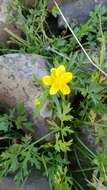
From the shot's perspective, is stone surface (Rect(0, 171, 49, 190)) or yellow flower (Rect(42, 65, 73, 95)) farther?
stone surface (Rect(0, 171, 49, 190))

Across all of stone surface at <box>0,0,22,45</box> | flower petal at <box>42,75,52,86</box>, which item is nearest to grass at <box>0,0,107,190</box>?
flower petal at <box>42,75,52,86</box>

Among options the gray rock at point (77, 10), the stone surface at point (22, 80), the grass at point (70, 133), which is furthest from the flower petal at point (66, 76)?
the gray rock at point (77, 10)

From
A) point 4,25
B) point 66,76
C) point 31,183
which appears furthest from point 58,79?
point 4,25

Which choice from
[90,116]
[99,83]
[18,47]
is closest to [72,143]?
[90,116]

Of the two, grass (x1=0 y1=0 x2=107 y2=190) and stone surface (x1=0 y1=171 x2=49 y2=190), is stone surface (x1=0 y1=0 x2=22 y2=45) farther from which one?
stone surface (x1=0 y1=171 x2=49 y2=190)

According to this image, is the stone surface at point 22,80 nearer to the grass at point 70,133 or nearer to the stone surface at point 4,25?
the grass at point 70,133

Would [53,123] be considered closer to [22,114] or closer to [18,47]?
[22,114]
